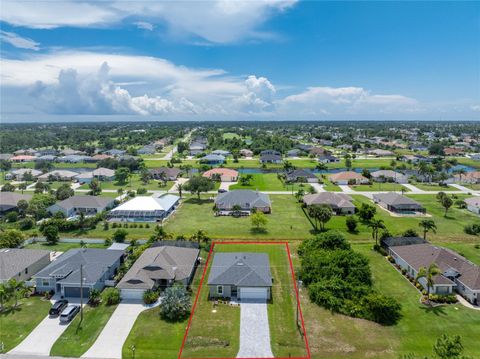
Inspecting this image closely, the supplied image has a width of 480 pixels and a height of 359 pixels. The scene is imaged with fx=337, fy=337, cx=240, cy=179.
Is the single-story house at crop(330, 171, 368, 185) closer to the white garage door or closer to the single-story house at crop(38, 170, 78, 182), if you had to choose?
the white garage door

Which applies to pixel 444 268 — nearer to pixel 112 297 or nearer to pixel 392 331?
pixel 392 331

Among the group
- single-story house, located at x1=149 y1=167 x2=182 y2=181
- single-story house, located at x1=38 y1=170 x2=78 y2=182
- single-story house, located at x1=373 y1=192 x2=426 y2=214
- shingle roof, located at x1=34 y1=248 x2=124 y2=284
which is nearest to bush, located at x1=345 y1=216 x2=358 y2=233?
single-story house, located at x1=373 y1=192 x2=426 y2=214

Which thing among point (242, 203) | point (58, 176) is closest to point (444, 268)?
point (242, 203)

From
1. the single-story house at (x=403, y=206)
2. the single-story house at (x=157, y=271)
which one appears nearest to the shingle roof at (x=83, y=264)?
the single-story house at (x=157, y=271)

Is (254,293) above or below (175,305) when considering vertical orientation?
below

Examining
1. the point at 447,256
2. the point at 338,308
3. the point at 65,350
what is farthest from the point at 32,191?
the point at 447,256

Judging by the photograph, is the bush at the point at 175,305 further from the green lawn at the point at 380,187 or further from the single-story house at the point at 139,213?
the green lawn at the point at 380,187
